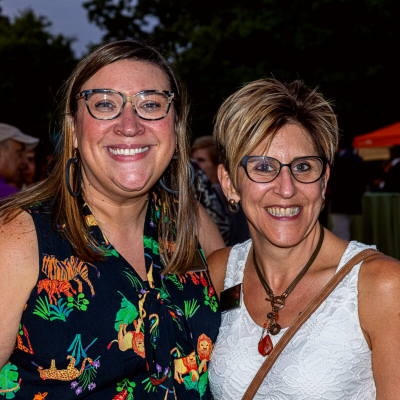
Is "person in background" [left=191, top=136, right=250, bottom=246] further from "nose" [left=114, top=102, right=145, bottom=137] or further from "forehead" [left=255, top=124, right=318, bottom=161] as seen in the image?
"nose" [left=114, top=102, right=145, bottom=137]

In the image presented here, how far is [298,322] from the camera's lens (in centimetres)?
227

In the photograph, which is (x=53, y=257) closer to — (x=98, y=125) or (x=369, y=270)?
(x=98, y=125)

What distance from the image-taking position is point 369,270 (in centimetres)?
219

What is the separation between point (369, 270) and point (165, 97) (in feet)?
4.15

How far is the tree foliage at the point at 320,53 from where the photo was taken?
65.4 ft

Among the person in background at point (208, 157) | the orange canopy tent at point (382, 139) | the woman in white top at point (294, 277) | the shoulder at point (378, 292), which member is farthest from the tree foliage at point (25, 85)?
the shoulder at point (378, 292)

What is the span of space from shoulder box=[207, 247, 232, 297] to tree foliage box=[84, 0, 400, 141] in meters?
17.3

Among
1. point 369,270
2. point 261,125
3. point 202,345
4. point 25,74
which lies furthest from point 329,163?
point 25,74

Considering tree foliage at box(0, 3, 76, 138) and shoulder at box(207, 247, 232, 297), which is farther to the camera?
tree foliage at box(0, 3, 76, 138)

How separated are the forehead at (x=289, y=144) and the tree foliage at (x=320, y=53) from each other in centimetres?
1759

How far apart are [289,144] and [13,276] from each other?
1383 millimetres

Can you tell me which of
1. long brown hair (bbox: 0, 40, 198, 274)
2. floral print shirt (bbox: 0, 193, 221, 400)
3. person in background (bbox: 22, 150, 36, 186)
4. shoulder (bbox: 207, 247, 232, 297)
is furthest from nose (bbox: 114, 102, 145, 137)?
person in background (bbox: 22, 150, 36, 186)

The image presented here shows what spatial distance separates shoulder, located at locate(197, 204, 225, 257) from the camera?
10.2 feet

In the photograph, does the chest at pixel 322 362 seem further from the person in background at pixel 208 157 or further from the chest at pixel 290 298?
the person in background at pixel 208 157
